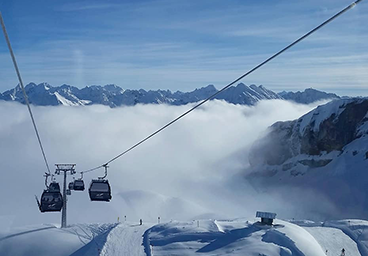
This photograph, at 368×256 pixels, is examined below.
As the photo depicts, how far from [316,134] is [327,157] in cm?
760

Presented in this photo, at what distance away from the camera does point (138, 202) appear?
307 ft

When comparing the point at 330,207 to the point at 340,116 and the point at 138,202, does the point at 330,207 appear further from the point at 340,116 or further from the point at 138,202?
the point at 138,202

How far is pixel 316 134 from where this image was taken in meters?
115

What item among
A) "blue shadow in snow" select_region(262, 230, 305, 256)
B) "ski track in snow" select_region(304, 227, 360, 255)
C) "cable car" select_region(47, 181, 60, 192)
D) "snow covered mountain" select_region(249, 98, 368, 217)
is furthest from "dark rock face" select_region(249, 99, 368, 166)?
"cable car" select_region(47, 181, 60, 192)

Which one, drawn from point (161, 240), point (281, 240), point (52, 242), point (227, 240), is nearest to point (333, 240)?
point (281, 240)

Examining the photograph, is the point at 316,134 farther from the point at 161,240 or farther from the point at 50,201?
the point at 50,201

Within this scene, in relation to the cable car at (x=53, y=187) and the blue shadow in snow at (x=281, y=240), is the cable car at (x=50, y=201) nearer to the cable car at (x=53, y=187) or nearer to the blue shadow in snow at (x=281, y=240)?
the cable car at (x=53, y=187)

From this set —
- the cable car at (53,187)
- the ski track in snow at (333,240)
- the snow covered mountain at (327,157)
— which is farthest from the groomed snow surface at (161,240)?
the snow covered mountain at (327,157)

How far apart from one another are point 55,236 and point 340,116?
9906 cm

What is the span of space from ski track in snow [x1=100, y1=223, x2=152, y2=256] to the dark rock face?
301ft

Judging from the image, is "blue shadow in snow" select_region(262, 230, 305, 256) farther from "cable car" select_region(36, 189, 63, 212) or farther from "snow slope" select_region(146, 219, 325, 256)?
"cable car" select_region(36, 189, 63, 212)

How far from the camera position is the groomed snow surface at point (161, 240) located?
79.8ft

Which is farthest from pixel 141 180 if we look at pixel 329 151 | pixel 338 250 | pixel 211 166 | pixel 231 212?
pixel 338 250

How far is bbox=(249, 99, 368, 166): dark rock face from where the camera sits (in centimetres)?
10856
